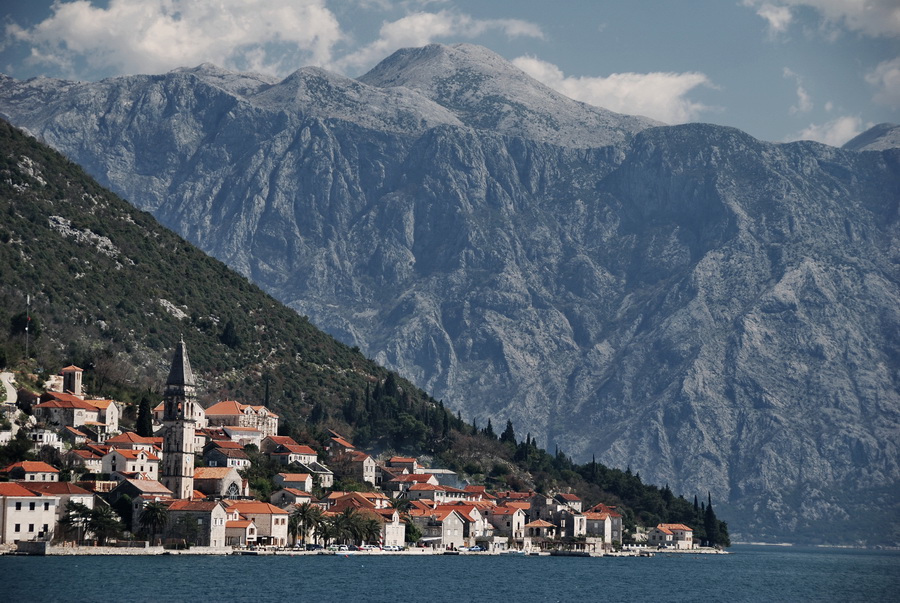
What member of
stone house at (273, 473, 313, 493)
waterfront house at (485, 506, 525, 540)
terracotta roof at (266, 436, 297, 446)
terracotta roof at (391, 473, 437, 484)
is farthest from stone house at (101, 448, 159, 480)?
waterfront house at (485, 506, 525, 540)

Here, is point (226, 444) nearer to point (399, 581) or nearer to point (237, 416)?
point (237, 416)

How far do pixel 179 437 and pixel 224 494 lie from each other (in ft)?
24.7

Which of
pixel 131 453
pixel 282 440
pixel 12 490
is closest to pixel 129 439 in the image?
pixel 131 453

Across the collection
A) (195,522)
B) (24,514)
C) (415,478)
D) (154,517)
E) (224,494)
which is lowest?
(24,514)

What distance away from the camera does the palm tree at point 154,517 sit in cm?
12300

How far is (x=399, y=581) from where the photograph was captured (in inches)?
4471

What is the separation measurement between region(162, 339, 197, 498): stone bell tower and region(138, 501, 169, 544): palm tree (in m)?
6.96

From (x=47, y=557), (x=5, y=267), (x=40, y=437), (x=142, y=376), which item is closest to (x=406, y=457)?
(x=142, y=376)

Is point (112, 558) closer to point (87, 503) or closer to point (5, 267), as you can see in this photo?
point (87, 503)

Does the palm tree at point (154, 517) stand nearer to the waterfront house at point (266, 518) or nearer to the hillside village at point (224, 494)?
the hillside village at point (224, 494)

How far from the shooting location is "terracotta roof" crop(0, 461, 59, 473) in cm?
12019

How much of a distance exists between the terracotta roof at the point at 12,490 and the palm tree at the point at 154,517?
11.7 m

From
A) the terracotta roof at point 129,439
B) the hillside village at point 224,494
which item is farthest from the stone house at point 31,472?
the terracotta roof at point 129,439

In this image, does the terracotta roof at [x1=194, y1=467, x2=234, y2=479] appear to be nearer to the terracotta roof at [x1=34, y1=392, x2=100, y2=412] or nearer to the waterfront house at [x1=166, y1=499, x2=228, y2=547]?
the waterfront house at [x1=166, y1=499, x2=228, y2=547]
